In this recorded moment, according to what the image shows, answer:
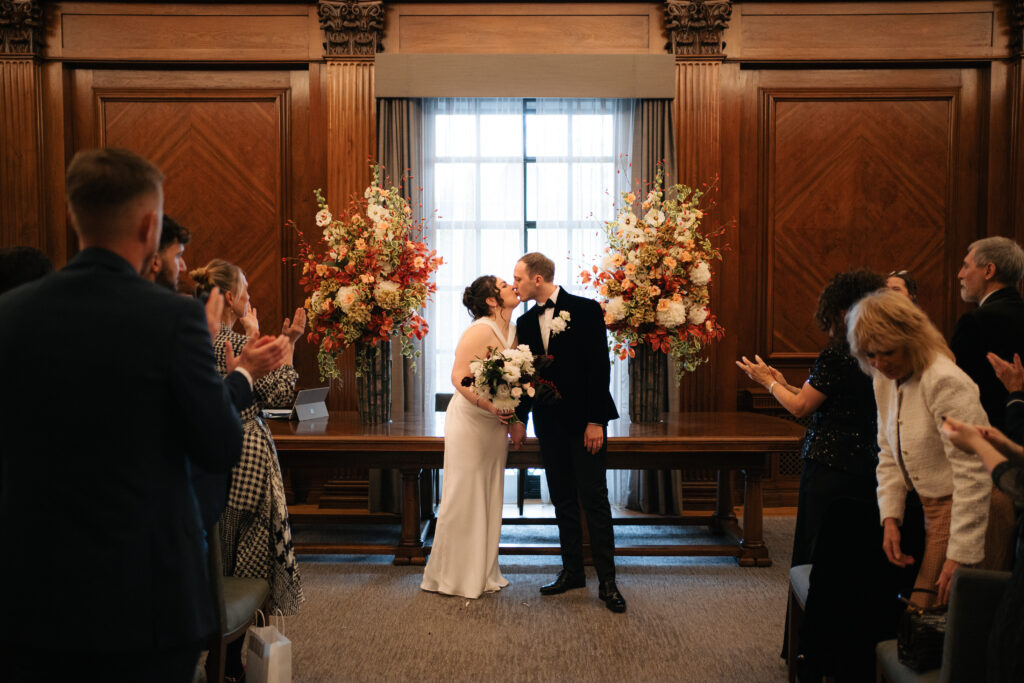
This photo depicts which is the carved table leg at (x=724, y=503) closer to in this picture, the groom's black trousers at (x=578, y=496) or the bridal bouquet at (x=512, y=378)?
the groom's black trousers at (x=578, y=496)

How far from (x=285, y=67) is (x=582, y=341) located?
3.64 m

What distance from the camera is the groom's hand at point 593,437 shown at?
410 centimetres

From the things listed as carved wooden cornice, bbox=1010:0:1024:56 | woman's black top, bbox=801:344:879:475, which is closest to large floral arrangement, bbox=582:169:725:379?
woman's black top, bbox=801:344:879:475

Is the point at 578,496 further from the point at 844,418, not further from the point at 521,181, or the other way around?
the point at 521,181

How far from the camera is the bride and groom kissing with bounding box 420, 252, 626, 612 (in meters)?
4.18

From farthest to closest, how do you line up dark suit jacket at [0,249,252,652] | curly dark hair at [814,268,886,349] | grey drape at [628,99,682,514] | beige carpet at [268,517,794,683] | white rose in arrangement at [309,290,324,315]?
grey drape at [628,99,682,514] → white rose in arrangement at [309,290,324,315] → beige carpet at [268,517,794,683] → curly dark hair at [814,268,886,349] → dark suit jacket at [0,249,252,652]

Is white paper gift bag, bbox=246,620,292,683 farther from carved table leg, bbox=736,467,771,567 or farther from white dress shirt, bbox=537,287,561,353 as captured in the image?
carved table leg, bbox=736,467,771,567

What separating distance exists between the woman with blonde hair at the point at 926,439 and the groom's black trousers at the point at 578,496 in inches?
69.5

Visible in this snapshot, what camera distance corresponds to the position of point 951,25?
615 cm

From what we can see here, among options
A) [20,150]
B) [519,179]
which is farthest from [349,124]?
[20,150]

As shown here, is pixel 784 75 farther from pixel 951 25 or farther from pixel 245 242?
pixel 245 242

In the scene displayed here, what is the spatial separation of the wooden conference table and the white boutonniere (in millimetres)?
818

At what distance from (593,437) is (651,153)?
288cm

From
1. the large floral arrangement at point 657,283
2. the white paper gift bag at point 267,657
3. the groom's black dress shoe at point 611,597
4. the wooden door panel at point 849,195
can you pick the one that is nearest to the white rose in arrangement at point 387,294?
the large floral arrangement at point 657,283
